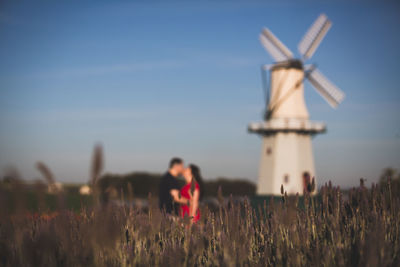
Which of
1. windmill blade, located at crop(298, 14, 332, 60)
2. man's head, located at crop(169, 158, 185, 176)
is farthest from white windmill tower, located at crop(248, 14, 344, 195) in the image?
man's head, located at crop(169, 158, 185, 176)

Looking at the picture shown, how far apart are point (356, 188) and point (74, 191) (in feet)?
9.84

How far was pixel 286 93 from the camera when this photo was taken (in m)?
33.8

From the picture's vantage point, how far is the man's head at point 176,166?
24.3 ft

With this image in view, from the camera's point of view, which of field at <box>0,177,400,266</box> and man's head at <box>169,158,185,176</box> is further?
man's head at <box>169,158,185,176</box>

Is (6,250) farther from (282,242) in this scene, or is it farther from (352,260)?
(352,260)

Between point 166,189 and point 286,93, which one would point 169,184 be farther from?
point 286,93

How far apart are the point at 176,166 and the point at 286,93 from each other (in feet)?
90.8

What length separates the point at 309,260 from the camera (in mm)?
2986

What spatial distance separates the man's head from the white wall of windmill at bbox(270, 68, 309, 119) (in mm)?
27068

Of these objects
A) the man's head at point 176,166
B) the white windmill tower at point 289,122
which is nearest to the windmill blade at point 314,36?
the white windmill tower at point 289,122

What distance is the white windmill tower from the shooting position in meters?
32.2

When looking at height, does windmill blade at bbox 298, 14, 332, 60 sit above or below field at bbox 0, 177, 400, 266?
above

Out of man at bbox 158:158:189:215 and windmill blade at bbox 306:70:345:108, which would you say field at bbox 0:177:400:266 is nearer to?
man at bbox 158:158:189:215

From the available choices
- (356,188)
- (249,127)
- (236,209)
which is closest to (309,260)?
(236,209)
